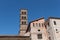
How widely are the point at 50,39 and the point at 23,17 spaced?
28942mm

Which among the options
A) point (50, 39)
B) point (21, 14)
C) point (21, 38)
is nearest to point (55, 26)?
point (50, 39)

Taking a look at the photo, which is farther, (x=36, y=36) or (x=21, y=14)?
(x=21, y=14)

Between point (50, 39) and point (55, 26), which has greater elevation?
point (55, 26)

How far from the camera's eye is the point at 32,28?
43.3 meters

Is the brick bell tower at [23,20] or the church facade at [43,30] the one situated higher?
the brick bell tower at [23,20]

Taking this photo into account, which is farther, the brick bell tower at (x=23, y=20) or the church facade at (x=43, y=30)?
the brick bell tower at (x=23, y=20)

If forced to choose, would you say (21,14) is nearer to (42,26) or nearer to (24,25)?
(24,25)

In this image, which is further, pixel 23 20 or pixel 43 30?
pixel 23 20

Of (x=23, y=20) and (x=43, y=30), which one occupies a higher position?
(x=23, y=20)

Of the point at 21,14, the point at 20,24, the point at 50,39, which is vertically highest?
the point at 21,14

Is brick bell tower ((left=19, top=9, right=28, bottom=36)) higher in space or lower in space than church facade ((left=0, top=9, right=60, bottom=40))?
higher

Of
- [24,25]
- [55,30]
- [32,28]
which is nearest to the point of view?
[55,30]

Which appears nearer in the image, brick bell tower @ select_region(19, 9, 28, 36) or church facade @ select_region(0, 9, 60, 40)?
church facade @ select_region(0, 9, 60, 40)

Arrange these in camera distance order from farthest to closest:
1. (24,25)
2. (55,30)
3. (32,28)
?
(24,25) < (32,28) < (55,30)
